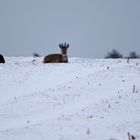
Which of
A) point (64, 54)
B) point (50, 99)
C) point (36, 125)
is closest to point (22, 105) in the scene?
point (50, 99)

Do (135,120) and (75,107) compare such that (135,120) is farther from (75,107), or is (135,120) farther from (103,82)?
(103,82)

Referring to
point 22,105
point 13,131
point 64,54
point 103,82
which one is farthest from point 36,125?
point 64,54

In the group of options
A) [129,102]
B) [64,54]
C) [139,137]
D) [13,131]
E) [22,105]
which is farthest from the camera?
[64,54]

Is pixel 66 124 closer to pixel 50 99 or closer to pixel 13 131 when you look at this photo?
pixel 13 131

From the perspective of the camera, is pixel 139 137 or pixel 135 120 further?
pixel 135 120

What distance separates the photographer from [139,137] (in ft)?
42.1

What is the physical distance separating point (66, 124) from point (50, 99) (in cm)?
397

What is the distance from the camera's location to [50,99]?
18484mm

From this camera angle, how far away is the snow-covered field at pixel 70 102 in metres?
13.8

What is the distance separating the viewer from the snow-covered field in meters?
13.8

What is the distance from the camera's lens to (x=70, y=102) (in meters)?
17.9

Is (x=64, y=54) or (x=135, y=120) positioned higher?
(x=64, y=54)

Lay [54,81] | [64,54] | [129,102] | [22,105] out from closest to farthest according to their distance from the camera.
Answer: [129,102] < [22,105] < [54,81] < [64,54]

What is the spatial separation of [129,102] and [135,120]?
2187 mm
